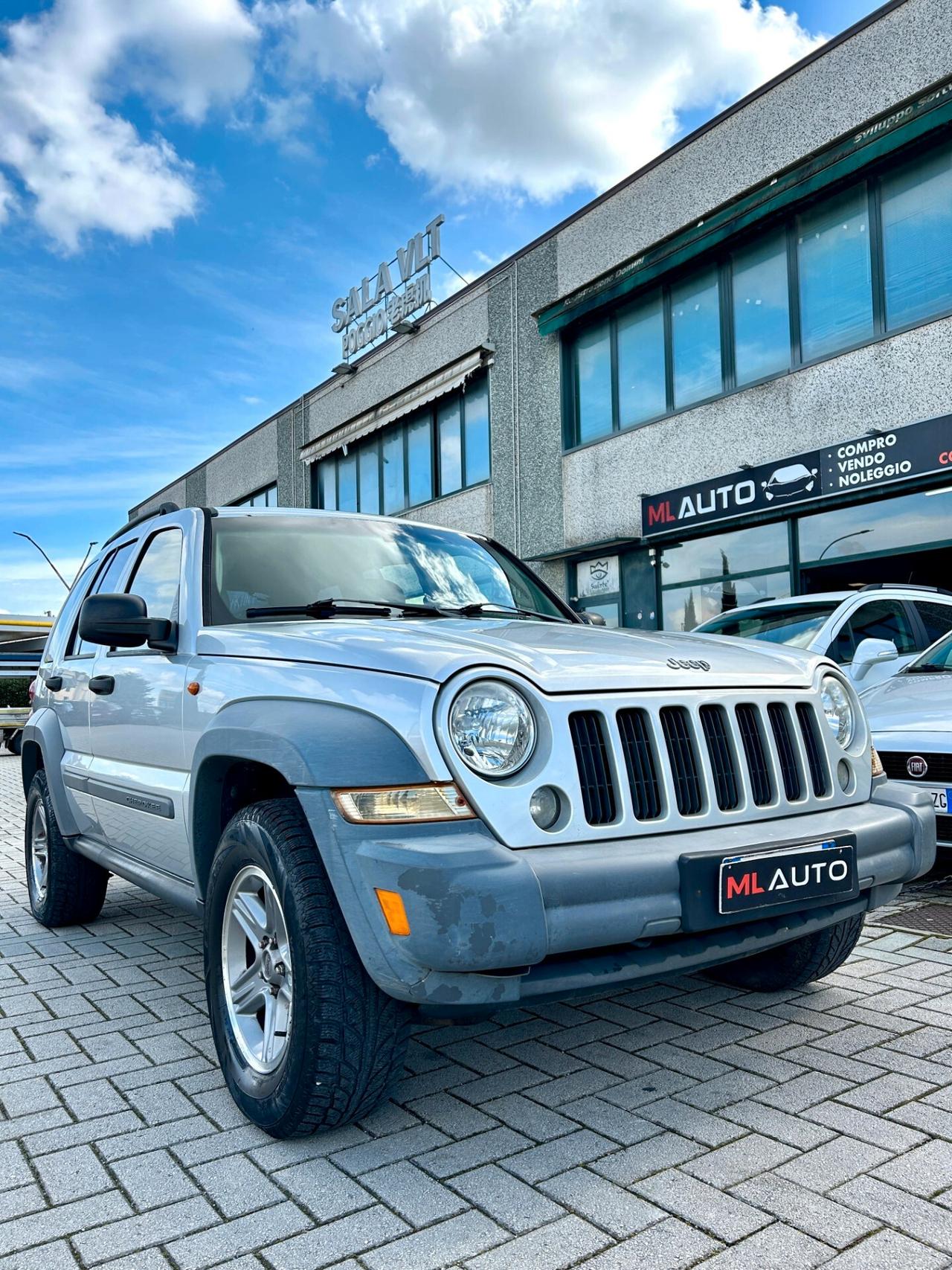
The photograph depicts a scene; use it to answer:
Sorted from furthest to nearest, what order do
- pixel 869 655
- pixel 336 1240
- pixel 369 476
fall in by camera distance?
pixel 369 476 → pixel 869 655 → pixel 336 1240

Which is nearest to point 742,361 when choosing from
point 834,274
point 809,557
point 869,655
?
point 834,274

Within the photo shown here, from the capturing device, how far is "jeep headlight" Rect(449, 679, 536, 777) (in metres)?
2.34

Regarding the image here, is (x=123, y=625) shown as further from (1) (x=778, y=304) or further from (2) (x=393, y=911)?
(1) (x=778, y=304)

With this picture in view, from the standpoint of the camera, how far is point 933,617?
7.54 m

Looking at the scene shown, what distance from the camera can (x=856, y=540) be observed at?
11797 mm

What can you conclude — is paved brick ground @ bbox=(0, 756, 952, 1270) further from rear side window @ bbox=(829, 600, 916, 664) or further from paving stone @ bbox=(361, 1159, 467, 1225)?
rear side window @ bbox=(829, 600, 916, 664)

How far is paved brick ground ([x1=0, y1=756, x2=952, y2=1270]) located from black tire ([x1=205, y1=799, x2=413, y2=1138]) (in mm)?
137

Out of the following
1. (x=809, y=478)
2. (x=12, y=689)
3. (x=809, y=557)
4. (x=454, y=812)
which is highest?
(x=809, y=478)

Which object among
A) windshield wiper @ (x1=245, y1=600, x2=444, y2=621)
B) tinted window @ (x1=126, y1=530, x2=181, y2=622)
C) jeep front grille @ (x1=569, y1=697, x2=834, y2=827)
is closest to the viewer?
jeep front grille @ (x1=569, y1=697, x2=834, y2=827)

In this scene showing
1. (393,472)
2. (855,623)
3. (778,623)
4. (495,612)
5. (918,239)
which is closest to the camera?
(495,612)

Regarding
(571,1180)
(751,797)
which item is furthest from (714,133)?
(571,1180)

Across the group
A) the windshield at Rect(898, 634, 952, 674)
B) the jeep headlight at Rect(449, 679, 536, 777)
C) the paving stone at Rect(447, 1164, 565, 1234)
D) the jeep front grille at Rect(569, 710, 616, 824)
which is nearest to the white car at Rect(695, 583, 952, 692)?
the windshield at Rect(898, 634, 952, 674)

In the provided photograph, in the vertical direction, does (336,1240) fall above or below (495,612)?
below

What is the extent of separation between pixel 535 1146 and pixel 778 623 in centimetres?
540
